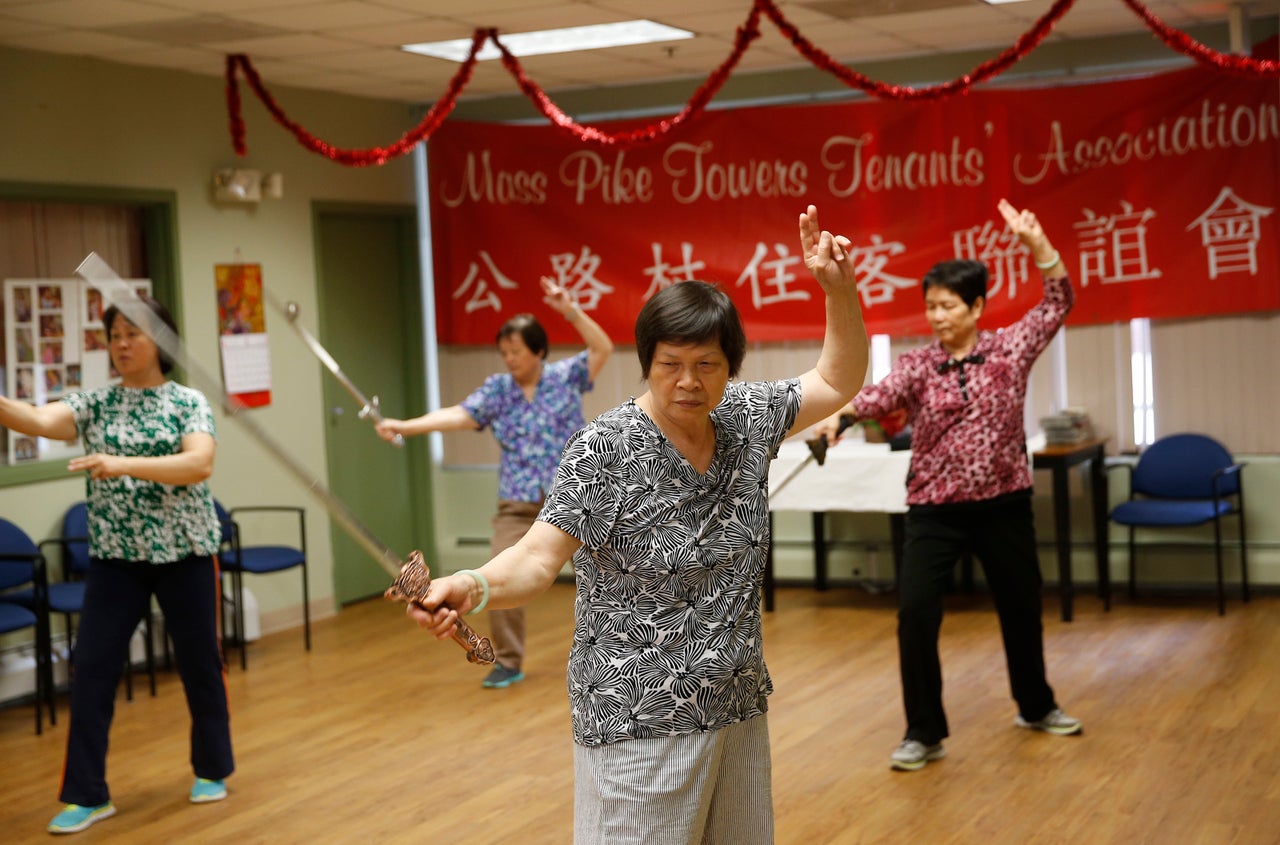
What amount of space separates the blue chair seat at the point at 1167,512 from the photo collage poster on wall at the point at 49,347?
4580 millimetres

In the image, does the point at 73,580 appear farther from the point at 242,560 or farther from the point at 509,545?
the point at 509,545

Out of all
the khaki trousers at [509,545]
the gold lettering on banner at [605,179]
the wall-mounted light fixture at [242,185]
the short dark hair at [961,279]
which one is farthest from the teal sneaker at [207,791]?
the gold lettering on banner at [605,179]

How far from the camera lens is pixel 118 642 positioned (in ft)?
14.6

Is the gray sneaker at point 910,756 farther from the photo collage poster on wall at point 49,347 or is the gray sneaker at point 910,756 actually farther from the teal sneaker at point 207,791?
the photo collage poster on wall at point 49,347

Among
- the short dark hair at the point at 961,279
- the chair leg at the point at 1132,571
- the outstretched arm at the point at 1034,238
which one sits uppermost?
the outstretched arm at the point at 1034,238

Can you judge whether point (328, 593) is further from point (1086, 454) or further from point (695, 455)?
point (695, 455)

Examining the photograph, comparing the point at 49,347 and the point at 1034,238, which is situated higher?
the point at 1034,238

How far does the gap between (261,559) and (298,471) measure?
4890mm

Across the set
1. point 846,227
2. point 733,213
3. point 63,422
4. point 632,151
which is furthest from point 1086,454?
point 63,422

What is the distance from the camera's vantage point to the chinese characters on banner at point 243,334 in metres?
7.25

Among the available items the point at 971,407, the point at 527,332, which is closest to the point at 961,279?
the point at 971,407

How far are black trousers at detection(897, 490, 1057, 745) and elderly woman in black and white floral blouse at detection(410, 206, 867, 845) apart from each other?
2260 mm

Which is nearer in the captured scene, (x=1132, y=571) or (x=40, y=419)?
(x=40, y=419)

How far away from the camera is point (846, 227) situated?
7.69 metres
